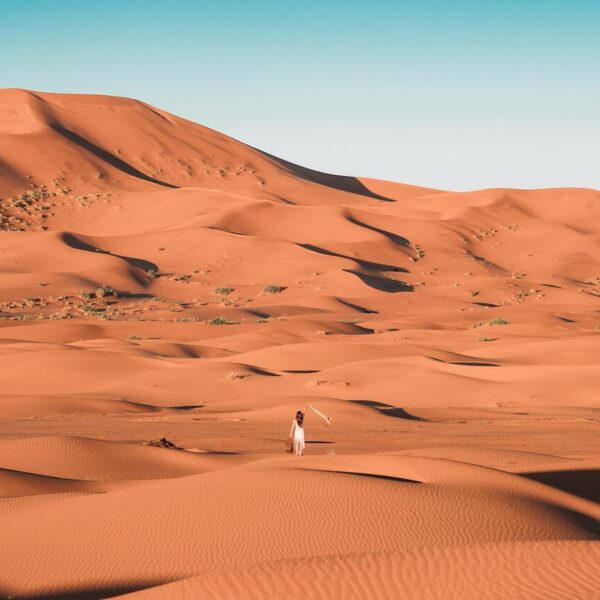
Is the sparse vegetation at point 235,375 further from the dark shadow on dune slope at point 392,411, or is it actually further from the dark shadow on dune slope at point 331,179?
the dark shadow on dune slope at point 331,179

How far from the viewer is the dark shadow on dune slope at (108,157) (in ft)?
293


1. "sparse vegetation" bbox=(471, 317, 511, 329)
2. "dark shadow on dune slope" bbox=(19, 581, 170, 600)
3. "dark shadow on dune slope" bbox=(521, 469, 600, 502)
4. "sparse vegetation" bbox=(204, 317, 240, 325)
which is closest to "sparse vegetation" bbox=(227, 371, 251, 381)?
"dark shadow on dune slope" bbox=(521, 469, 600, 502)

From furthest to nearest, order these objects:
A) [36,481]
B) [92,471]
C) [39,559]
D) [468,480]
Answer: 1. [92,471]
2. [36,481]
3. [468,480]
4. [39,559]

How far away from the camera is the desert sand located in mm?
7805

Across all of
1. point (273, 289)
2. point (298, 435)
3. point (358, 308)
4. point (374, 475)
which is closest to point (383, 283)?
point (273, 289)

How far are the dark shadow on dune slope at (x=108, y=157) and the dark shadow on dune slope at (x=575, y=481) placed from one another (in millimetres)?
77554

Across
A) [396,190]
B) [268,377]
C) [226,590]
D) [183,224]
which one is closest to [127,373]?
[268,377]

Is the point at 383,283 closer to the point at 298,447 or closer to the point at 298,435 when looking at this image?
the point at 298,447

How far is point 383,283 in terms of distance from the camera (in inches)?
2216

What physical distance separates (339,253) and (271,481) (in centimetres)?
5221

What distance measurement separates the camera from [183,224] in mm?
68438

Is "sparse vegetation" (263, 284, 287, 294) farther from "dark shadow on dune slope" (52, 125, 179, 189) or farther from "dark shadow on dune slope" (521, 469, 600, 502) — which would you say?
"dark shadow on dune slope" (521, 469, 600, 502)

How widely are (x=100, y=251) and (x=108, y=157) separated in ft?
114

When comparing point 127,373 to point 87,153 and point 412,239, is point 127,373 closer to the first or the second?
point 412,239
